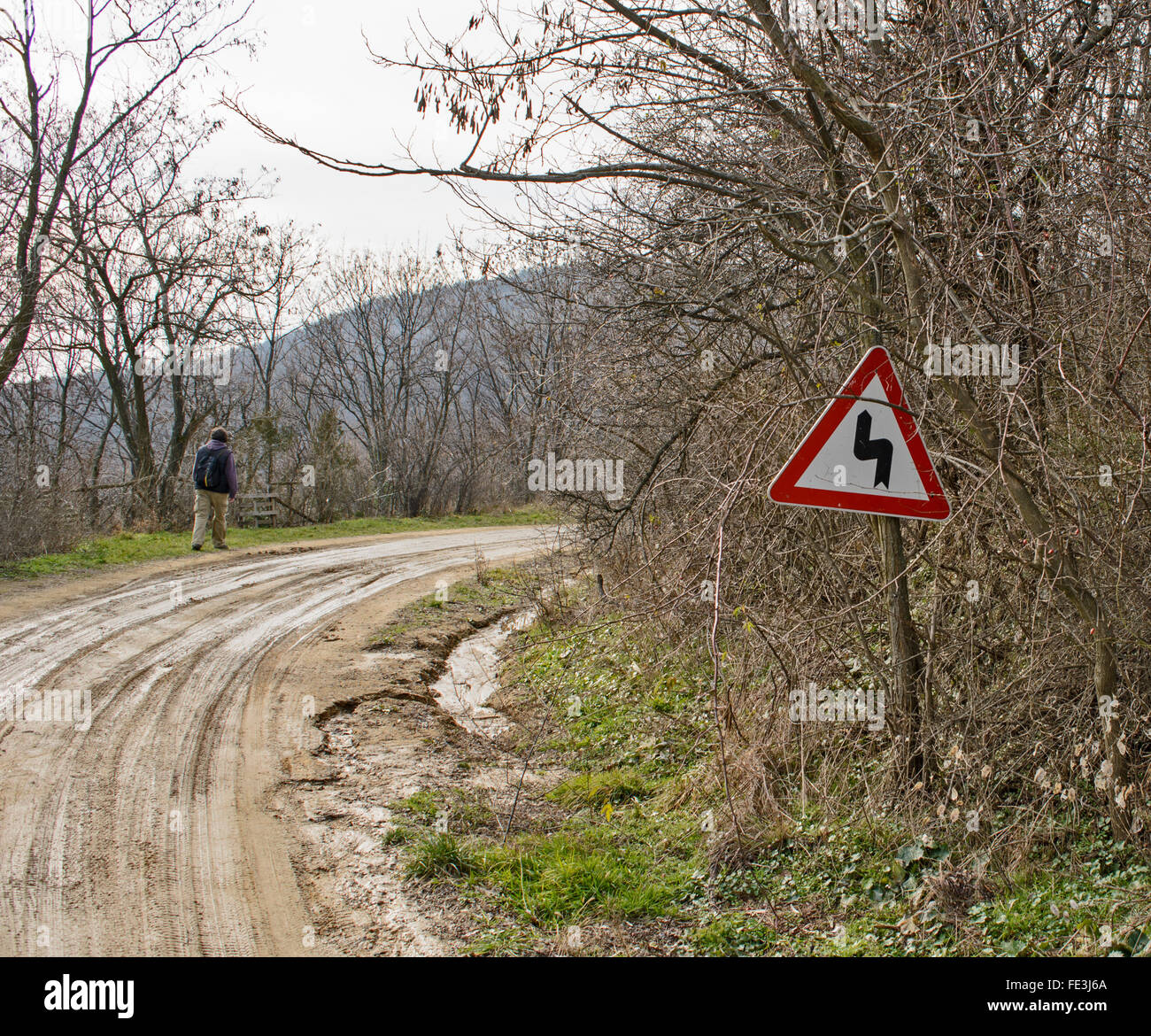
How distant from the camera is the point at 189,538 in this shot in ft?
53.0

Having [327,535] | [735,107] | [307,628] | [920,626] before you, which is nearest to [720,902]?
[920,626]

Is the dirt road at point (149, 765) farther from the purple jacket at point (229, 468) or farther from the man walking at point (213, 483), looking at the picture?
the purple jacket at point (229, 468)

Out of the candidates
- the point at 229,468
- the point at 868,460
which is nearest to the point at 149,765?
the point at 868,460

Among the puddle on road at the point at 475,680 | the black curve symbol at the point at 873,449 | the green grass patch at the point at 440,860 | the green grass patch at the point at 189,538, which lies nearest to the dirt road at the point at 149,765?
the green grass patch at the point at 440,860

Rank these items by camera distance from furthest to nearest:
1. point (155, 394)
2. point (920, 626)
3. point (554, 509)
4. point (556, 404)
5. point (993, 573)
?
point (155, 394) → point (554, 509) → point (556, 404) → point (920, 626) → point (993, 573)

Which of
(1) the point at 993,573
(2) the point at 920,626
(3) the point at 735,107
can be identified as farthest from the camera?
(3) the point at 735,107

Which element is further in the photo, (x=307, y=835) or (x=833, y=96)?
(x=307, y=835)

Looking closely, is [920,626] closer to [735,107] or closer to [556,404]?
[735,107]

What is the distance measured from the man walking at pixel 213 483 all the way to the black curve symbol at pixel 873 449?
43.2 ft

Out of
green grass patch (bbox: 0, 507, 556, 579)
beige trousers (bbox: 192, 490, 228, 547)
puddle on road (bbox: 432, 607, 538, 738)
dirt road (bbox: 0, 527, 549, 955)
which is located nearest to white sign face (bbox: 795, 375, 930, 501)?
dirt road (bbox: 0, 527, 549, 955)

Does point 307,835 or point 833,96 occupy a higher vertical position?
point 833,96

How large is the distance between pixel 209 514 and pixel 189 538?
4.22 ft

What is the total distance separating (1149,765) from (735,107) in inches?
170

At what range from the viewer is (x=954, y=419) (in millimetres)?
4797
